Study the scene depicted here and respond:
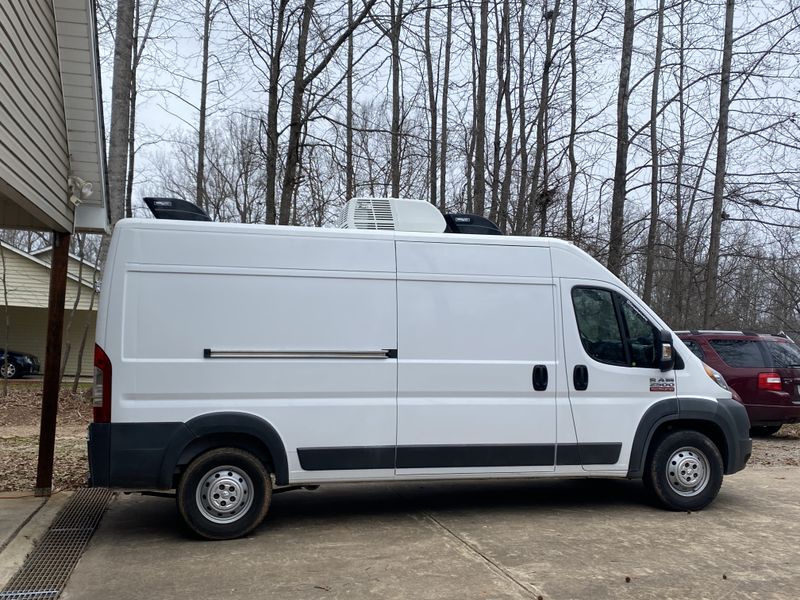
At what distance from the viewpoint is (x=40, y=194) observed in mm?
6504

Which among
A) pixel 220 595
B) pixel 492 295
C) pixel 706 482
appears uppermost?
pixel 492 295

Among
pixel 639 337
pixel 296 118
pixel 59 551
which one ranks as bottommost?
pixel 59 551

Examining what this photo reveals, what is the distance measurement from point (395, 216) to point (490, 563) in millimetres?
3090

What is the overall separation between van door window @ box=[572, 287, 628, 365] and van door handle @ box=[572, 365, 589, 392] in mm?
174

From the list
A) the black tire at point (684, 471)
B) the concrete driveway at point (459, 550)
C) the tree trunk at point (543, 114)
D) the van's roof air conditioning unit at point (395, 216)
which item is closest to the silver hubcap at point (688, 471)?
the black tire at point (684, 471)

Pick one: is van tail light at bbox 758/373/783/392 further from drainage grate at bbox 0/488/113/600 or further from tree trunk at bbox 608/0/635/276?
drainage grate at bbox 0/488/113/600

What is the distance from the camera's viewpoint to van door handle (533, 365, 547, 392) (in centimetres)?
662

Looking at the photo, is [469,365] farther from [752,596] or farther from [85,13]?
[85,13]

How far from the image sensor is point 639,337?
6961mm

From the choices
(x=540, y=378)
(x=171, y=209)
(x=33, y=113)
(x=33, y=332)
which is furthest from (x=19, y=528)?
(x=33, y=332)

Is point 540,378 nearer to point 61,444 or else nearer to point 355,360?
point 355,360

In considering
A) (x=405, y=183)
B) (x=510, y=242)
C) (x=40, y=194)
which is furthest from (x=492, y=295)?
(x=405, y=183)

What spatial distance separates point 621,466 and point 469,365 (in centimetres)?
173

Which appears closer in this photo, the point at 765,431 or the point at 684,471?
the point at 684,471
